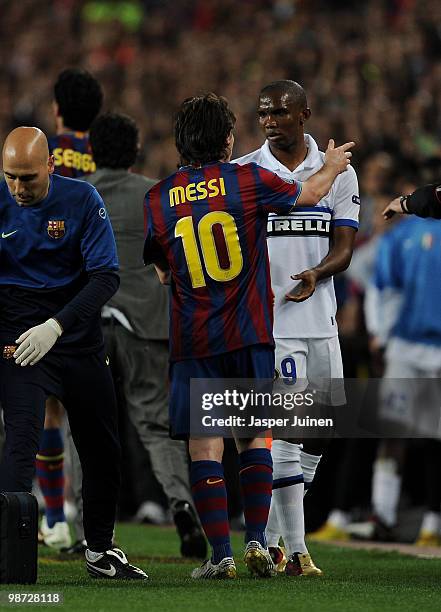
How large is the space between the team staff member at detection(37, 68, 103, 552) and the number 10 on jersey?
1924 mm

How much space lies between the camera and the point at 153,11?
20312 millimetres

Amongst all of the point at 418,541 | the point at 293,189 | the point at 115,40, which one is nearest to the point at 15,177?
the point at 293,189

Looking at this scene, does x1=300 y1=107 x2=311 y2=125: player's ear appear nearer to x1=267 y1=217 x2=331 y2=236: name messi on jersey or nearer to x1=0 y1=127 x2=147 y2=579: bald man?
x1=267 y1=217 x2=331 y2=236: name messi on jersey

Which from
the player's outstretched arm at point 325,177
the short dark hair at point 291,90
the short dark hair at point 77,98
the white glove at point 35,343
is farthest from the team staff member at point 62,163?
the white glove at point 35,343

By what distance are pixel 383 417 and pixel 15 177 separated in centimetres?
523

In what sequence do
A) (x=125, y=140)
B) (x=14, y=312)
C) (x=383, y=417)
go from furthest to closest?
(x=383, y=417) → (x=125, y=140) → (x=14, y=312)

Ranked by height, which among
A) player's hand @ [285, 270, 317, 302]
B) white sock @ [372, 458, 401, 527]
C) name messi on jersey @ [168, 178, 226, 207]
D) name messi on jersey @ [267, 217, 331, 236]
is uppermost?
name messi on jersey @ [168, 178, 226, 207]

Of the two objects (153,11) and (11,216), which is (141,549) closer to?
(11,216)

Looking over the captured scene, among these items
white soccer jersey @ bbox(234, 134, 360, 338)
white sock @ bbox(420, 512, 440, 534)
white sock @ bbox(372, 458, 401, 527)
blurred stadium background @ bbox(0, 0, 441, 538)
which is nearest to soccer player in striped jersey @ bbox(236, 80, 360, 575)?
white soccer jersey @ bbox(234, 134, 360, 338)

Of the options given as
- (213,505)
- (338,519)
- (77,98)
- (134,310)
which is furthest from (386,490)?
(213,505)

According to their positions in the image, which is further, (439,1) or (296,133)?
(439,1)

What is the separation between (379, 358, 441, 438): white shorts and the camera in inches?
404

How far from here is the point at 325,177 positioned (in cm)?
650

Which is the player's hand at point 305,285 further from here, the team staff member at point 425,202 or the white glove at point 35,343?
the white glove at point 35,343
